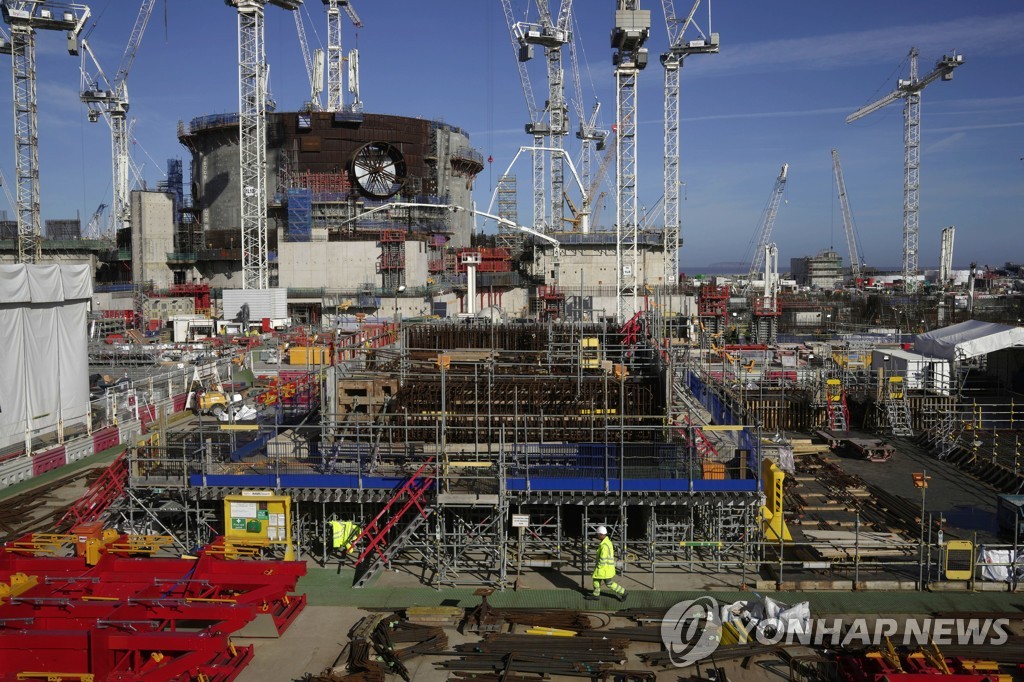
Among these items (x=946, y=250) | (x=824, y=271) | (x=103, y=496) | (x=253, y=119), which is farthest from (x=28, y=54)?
(x=824, y=271)

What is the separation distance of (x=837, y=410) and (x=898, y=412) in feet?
6.03

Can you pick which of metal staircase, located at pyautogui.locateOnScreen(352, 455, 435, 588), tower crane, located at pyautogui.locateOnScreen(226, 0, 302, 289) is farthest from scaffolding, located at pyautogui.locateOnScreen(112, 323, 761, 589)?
tower crane, located at pyautogui.locateOnScreen(226, 0, 302, 289)

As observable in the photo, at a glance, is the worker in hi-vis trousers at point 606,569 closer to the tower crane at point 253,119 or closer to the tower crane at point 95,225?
the tower crane at point 253,119

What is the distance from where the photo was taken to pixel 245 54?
162ft

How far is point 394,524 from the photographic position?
43.7ft

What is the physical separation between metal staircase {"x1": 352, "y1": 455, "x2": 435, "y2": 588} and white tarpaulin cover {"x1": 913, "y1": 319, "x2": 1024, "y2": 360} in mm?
22043

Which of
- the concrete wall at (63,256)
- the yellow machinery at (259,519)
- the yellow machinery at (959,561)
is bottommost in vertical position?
the yellow machinery at (959,561)

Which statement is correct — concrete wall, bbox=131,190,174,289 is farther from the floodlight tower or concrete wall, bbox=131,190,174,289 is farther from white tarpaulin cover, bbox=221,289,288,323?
the floodlight tower

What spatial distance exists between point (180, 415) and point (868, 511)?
69.4ft

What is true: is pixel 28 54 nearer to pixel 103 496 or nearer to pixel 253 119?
pixel 253 119

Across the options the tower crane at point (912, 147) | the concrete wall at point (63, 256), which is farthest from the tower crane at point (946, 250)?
the concrete wall at point (63, 256)

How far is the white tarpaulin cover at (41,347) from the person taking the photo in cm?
2134

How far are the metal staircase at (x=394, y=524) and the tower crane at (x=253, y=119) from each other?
38.3m

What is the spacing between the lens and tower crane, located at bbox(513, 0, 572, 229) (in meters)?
56.4
